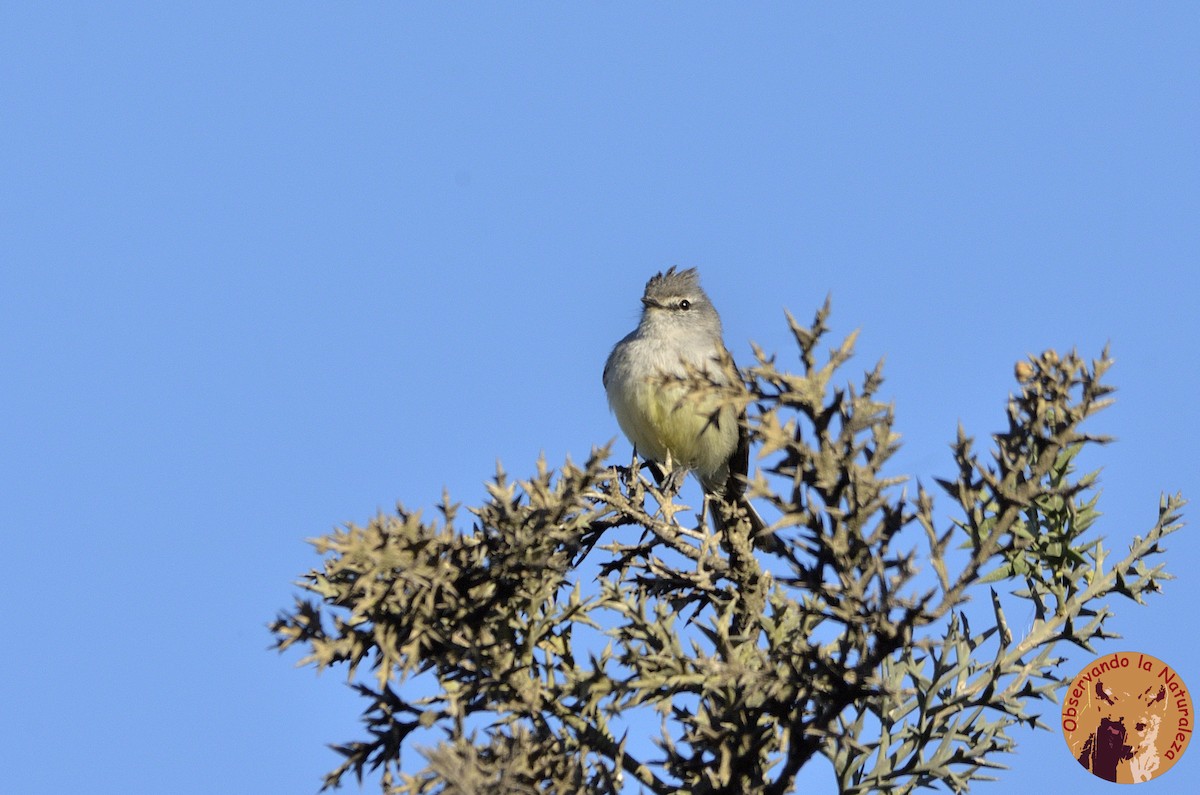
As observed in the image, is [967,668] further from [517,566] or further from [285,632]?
[285,632]

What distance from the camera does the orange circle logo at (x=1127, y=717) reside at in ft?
13.7

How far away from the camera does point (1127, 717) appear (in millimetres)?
4238

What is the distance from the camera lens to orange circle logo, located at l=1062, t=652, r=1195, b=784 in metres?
4.18

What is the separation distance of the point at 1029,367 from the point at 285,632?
2.35m

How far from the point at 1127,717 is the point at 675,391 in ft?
13.2

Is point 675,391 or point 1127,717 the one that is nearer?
point 1127,717

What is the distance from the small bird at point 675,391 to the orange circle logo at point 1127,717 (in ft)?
11.3

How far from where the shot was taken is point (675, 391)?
25.9 feet

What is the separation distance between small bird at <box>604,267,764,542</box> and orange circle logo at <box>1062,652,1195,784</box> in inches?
136

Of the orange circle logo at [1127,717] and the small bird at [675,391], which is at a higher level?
the small bird at [675,391]

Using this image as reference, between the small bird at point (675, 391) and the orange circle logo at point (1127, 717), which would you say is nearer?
the orange circle logo at point (1127, 717)

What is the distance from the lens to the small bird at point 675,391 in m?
8.34

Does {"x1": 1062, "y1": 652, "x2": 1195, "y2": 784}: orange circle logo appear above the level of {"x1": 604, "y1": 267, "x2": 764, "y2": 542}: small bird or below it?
below

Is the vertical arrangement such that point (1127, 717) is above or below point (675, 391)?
below
